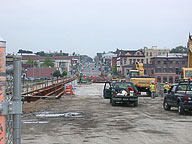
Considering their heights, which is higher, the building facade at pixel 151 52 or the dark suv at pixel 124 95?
the building facade at pixel 151 52

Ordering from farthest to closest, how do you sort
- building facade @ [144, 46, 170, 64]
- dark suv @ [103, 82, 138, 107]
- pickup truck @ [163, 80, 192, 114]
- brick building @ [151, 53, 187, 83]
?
building facade @ [144, 46, 170, 64] → brick building @ [151, 53, 187, 83] → dark suv @ [103, 82, 138, 107] → pickup truck @ [163, 80, 192, 114]

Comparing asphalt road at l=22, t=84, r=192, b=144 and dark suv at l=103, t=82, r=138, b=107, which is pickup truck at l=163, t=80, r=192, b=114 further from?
dark suv at l=103, t=82, r=138, b=107

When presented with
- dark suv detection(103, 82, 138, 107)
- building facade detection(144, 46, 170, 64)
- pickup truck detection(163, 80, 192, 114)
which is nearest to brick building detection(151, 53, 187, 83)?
building facade detection(144, 46, 170, 64)

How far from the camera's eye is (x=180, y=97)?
59.1 ft

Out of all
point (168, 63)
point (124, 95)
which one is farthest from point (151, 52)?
point (124, 95)

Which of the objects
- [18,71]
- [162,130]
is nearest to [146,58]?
[162,130]

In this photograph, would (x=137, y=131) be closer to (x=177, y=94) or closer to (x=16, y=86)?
(x=177, y=94)

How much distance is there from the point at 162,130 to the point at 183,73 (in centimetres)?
2005

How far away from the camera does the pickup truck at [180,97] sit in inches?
683

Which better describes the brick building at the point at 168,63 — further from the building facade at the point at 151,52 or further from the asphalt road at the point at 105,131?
the asphalt road at the point at 105,131

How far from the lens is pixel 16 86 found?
403 cm

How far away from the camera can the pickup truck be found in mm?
17348

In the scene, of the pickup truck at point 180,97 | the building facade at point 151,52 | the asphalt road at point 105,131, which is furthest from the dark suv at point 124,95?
the building facade at point 151,52

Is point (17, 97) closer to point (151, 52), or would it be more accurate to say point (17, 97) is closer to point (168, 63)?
point (168, 63)
